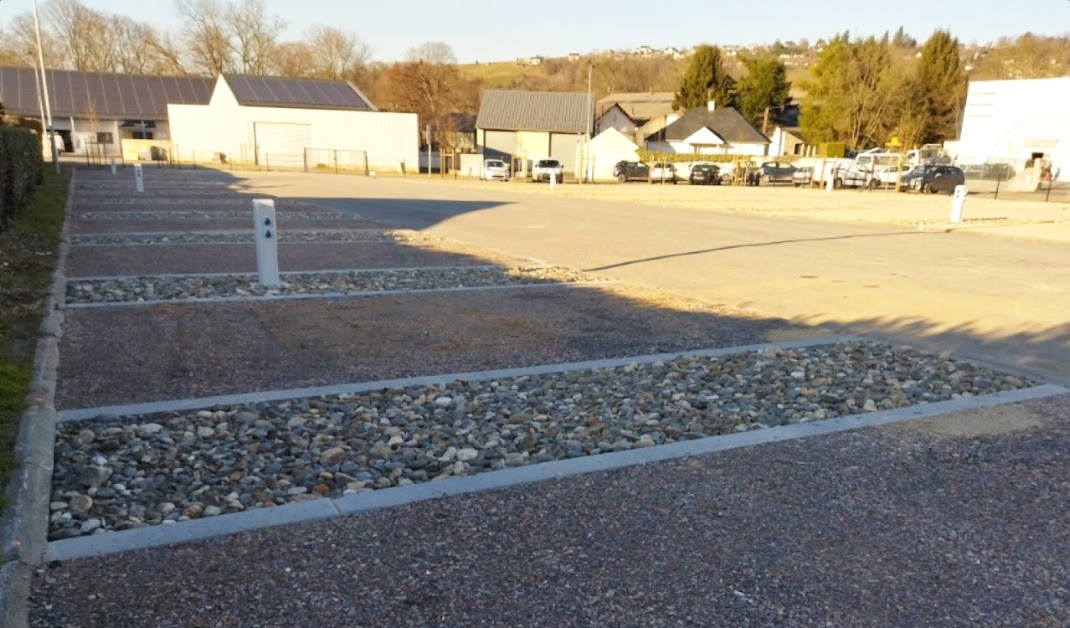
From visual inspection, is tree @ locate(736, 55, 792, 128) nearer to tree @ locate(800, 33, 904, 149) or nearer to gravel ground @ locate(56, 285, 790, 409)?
tree @ locate(800, 33, 904, 149)

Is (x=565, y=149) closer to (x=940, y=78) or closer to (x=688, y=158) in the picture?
(x=688, y=158)

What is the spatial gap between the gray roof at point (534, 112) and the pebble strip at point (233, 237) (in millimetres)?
50914

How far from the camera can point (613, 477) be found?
13.5 feet

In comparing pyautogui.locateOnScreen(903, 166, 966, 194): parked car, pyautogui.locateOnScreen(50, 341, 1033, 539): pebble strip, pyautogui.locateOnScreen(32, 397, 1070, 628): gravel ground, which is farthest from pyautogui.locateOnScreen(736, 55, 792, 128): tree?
pyautogui.locateOnScreen(32, 397, 1070, 628): gravel ground

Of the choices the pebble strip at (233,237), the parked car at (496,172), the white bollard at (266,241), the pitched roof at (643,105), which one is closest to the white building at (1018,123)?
the parked car at (496,172)

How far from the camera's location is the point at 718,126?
6900 cm

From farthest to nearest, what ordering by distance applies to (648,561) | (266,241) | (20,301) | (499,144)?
(499,144) → (266,241) → (20,301) → (648,561)

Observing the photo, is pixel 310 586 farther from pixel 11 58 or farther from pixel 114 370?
pixel 11 58

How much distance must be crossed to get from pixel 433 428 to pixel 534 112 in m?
64.1

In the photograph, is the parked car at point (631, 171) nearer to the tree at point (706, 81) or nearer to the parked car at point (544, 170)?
the parked car at point (544, 170)

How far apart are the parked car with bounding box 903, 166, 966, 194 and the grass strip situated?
1562 inches

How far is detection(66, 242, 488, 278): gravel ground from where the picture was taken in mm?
10812

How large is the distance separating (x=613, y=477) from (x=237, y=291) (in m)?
6.56

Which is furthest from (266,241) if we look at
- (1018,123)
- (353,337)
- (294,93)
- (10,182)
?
(1018,123)
